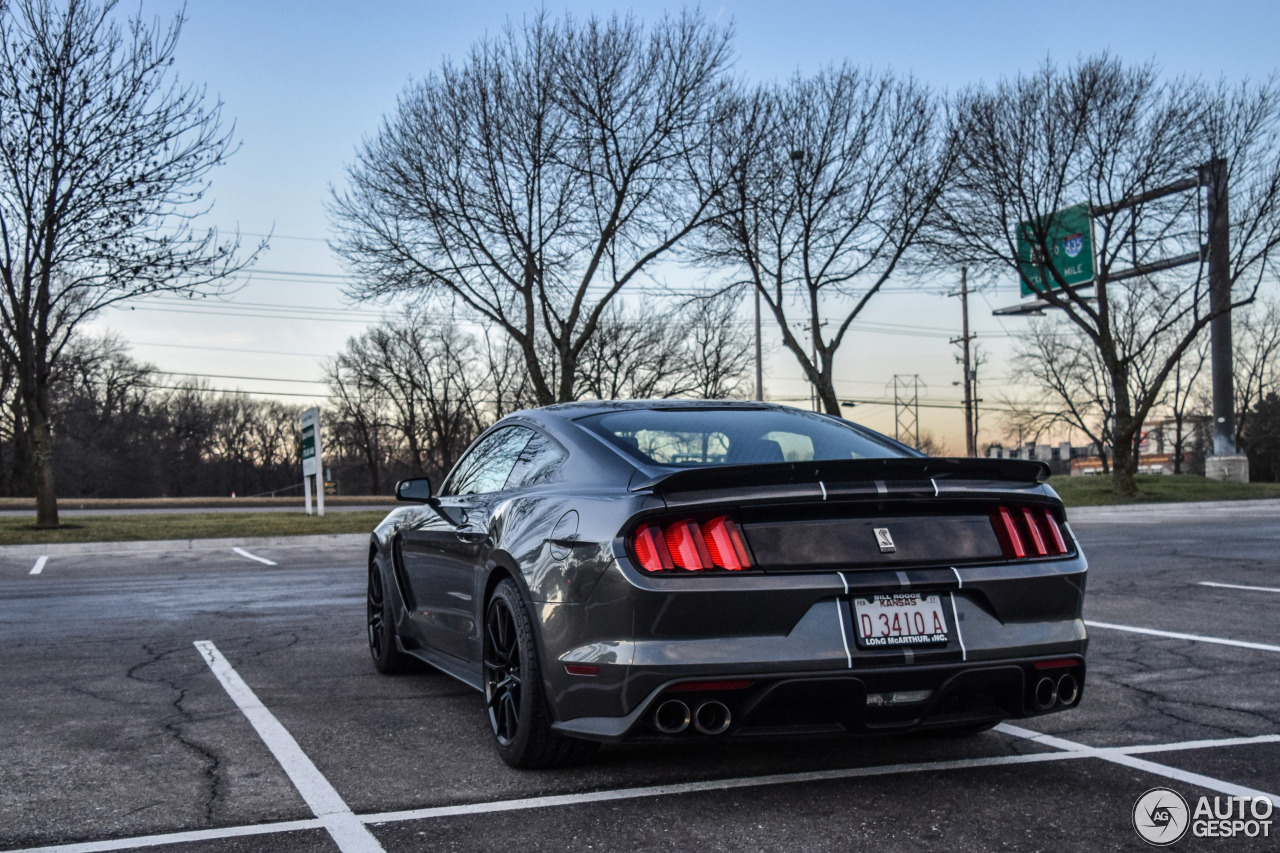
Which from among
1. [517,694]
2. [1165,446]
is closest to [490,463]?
[517,694]

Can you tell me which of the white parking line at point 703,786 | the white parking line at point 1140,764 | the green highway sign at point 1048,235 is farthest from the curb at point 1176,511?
the white parking line at point 703,786

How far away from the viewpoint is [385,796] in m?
3.62

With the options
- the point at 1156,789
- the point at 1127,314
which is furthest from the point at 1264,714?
the point at 1127,314

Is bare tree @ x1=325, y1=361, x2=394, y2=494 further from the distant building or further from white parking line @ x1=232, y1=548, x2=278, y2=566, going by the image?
white parking line @ x1=232, y1=548, x2=278, y2=566

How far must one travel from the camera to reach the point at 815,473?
3441mm

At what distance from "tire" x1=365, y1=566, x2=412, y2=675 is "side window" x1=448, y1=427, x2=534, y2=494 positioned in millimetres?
864

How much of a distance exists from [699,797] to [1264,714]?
106 inches

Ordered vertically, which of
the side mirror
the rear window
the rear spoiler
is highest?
the rear window

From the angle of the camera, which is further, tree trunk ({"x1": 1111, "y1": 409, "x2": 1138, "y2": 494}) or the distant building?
the distant building

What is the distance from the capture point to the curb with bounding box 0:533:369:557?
17.3m

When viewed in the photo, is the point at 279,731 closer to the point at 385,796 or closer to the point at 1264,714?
the point at 385,796

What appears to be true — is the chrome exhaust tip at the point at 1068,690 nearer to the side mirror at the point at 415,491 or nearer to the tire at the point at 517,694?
the tire at the point at 517,694

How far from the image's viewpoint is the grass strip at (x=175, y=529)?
18.7m

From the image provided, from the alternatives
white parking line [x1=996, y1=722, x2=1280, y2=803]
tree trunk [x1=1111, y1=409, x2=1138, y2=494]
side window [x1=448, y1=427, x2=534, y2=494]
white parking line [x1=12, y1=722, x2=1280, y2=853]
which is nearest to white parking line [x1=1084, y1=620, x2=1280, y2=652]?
white parking line [x1=996, y1=722, x2=1280, y2=803]
